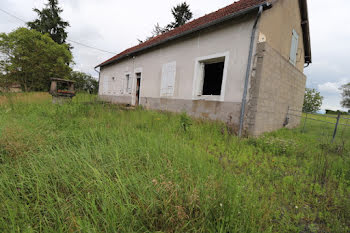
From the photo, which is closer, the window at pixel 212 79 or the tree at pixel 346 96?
the window at pixel 212 79

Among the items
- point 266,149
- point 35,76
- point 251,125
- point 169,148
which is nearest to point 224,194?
point 169,148

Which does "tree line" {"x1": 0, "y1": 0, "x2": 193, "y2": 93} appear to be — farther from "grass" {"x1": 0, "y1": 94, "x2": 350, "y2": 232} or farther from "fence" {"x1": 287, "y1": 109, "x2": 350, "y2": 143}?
"grass" {"x1": 0, "y1": 94, "x2": 350, "y2": 232}

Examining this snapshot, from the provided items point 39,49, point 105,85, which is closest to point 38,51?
point 39,49

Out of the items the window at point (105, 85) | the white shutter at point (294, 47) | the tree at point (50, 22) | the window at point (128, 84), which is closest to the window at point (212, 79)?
the white shutter at point (294, 47)

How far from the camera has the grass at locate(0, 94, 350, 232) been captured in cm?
112

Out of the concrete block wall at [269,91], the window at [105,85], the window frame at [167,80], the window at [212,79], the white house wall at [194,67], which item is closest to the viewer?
the concrete block wall at [269,91]

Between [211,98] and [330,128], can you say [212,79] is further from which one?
[330,128]

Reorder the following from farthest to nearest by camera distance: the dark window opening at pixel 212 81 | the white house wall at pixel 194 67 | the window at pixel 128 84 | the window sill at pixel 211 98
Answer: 1. the window at pixel 128 84
2. the dark window opening at pixel 212 81
3. the window sill at pixel 211 98
4. the white house wall at pixel 194 67

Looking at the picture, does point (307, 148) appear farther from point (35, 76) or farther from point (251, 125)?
point (35, 76)

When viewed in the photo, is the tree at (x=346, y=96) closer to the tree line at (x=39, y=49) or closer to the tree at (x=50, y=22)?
the tree line at (x=39, y=49)

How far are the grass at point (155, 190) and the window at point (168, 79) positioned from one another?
4510 mm

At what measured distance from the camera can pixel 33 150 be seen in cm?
213

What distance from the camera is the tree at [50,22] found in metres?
21.6

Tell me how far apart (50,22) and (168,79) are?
2650 centimetres
